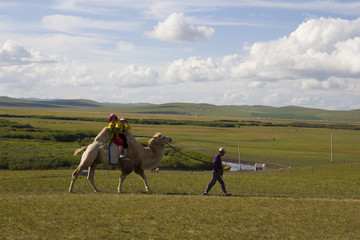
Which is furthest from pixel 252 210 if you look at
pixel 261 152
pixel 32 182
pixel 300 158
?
pixel 261 152

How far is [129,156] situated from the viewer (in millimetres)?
18969

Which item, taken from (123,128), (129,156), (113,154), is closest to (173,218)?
(113,154)

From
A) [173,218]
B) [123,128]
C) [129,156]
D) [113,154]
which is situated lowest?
[173,218]

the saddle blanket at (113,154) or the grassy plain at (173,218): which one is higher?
the saddle blanket at (113,154)

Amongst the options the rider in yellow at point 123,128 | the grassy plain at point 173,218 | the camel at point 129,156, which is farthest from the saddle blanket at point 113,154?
the grassy plain at point 173,218

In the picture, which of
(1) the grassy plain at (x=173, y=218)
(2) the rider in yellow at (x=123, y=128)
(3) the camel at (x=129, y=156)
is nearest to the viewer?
(1) the grassy plain at (x=173, y=218)

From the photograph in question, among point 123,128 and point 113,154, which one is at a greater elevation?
point 123,128

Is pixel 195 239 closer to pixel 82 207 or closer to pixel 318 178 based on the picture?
pixel 82 207

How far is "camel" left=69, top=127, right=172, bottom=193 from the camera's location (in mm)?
18297

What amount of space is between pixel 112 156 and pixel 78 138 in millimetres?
68472

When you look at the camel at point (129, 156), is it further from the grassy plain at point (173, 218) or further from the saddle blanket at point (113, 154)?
the grassy plain at point (173, 218)

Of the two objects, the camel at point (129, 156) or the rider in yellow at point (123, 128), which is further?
Answer: the rider in yellow at point (123, 128)

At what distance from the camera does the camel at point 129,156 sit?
18.3 meters

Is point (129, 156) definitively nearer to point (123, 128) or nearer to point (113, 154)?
point (113, 154)
